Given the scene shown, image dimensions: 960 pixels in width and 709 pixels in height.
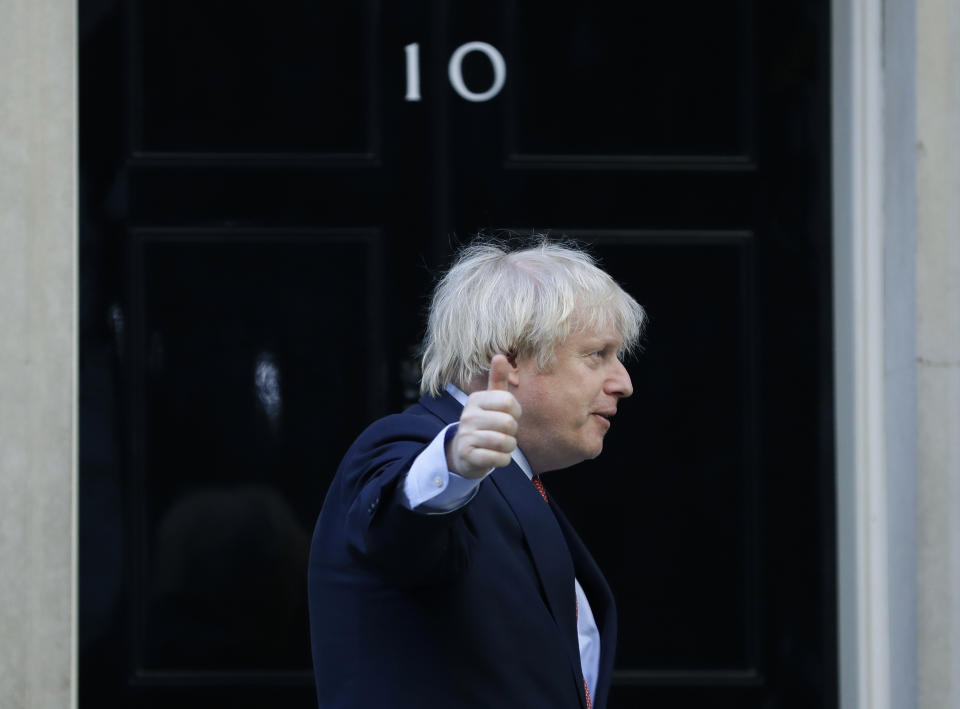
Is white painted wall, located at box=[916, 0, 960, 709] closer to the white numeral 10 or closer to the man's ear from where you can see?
the white numeral 10

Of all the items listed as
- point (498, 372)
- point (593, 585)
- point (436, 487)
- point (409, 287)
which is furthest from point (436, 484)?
point (409, 287)

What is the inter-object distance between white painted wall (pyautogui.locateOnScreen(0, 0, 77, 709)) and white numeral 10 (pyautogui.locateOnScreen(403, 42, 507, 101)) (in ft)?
2.89

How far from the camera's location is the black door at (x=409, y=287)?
3268 millimetres

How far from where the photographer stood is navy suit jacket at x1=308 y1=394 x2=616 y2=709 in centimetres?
172

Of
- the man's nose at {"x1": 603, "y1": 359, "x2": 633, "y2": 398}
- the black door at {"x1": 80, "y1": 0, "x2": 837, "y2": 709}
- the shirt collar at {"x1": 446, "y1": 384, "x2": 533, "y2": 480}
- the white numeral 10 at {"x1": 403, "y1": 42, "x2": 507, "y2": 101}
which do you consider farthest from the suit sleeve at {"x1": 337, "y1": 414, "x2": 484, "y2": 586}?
the white numeral 10 at {"x1": 403, "y1": 42, "x2": 507, "y2": 101}

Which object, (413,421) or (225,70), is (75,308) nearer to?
(225,70)

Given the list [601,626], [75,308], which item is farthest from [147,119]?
[601,626]

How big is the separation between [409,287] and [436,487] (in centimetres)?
191

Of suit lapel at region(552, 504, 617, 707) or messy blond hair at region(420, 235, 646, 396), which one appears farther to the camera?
suit lapel at region(552, 504, 617, 707)

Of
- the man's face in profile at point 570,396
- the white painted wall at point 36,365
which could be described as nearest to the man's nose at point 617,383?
the man's face in profile at point 570,396

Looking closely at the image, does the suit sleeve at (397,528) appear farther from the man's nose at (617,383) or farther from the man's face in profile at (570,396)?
the man's nose at (617,383)

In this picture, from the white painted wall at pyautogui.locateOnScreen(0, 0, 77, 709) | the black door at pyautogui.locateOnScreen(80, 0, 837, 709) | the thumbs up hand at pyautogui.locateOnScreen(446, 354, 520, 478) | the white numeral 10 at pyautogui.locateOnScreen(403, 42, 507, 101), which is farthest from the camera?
the white numeral 10 at pyautogui.locateOnScreen(403, 42, 507, 101)

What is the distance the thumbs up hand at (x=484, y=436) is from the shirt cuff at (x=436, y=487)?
0.01 meters

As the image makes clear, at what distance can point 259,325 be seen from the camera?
330 cm
